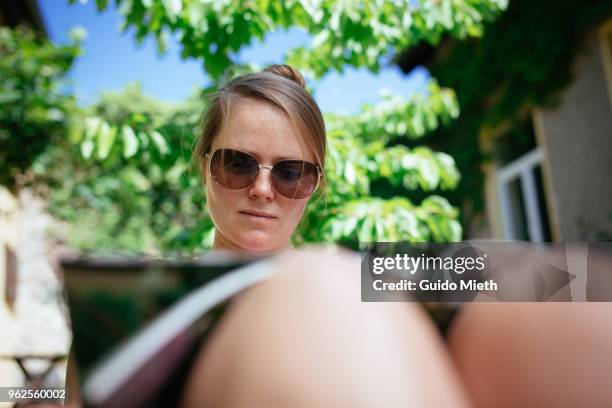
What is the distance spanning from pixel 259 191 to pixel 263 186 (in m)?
0.01

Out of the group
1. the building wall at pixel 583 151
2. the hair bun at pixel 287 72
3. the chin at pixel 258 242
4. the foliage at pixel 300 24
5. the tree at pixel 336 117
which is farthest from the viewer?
the building wall at pixel 583 151

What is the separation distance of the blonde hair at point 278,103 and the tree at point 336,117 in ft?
2.66

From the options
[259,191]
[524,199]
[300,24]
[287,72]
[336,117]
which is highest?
[524,199]

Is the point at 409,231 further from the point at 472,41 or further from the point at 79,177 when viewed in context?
the point at 79,177

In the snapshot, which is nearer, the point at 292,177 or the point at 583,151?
the point at 292,177

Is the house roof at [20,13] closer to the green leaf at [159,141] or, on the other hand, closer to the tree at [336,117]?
the tree at [336,117]

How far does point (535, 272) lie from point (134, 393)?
507 mm

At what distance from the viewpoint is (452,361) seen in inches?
19.8

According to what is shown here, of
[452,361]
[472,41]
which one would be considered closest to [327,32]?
[452,361]

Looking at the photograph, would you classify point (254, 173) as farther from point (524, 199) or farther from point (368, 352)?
point (524, 199)

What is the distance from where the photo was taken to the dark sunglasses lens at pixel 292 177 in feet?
3.58

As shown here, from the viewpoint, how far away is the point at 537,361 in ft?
1.62

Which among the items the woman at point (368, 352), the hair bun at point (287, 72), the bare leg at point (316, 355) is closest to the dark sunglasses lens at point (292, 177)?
the hair bun at point (287, 72)

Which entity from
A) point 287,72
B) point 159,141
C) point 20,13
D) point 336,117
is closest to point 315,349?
point 287,72
